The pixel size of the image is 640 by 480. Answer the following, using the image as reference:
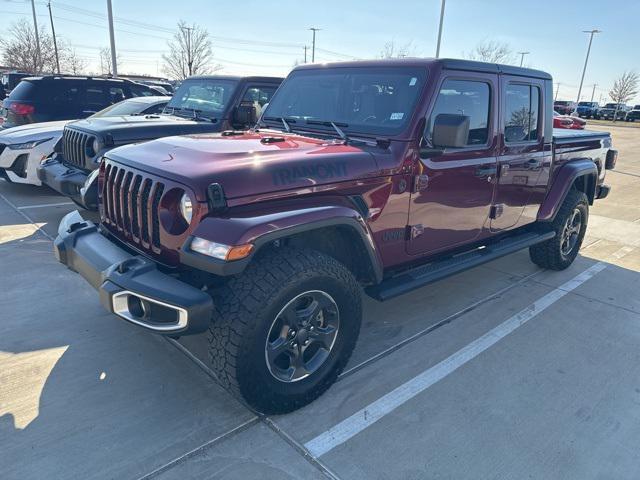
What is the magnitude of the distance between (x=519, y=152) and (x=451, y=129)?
143 centimetres

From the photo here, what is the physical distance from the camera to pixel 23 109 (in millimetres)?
8586

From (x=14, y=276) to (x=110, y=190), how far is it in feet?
6.46

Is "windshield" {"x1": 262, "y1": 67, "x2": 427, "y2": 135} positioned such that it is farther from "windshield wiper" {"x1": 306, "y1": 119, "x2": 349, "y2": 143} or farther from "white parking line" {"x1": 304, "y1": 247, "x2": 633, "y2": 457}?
"white parking line" {"x1": 304, "y1": 247, "x2": 633, "y2": 457}

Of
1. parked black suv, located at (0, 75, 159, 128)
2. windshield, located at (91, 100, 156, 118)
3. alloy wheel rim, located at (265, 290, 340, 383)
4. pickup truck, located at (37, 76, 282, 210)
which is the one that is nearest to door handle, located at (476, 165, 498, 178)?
alloy wheel rim, located at (265, 290, 340, 383)

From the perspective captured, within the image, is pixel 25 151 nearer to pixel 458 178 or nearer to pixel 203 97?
pixel 203 97

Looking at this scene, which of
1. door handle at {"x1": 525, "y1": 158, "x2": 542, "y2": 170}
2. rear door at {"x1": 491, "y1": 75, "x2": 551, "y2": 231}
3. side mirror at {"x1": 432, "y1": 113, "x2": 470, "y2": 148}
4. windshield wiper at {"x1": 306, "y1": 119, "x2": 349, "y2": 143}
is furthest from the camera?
door handle at {"x1": 525, "y1": 158, "x2": 542, "y2": 170}

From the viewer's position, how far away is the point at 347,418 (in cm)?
268

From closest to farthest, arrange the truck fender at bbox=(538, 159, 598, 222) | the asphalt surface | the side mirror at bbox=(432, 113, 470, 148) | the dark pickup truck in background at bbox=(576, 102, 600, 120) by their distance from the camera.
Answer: the asphalt surface, the side mirror at bbox=(432, 113, 470, 148), the truck fender at bbox=(538, 159, 598, 222), the dark pickup truck in background at bbox=(576, 102, 600, 120)

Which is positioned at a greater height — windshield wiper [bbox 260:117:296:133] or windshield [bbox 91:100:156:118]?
windshield wiper [bbox 260:117:296:133]

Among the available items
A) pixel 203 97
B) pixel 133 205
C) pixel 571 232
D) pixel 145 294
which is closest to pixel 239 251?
pixel 145 294

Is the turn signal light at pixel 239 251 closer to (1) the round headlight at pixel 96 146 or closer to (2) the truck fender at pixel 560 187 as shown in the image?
(2) the truck fender at pixel 560 187

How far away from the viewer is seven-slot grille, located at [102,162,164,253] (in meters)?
2.61

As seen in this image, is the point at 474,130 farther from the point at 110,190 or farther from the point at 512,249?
the point at 110,190

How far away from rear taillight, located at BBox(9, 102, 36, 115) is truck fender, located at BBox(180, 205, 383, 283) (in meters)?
8.02
